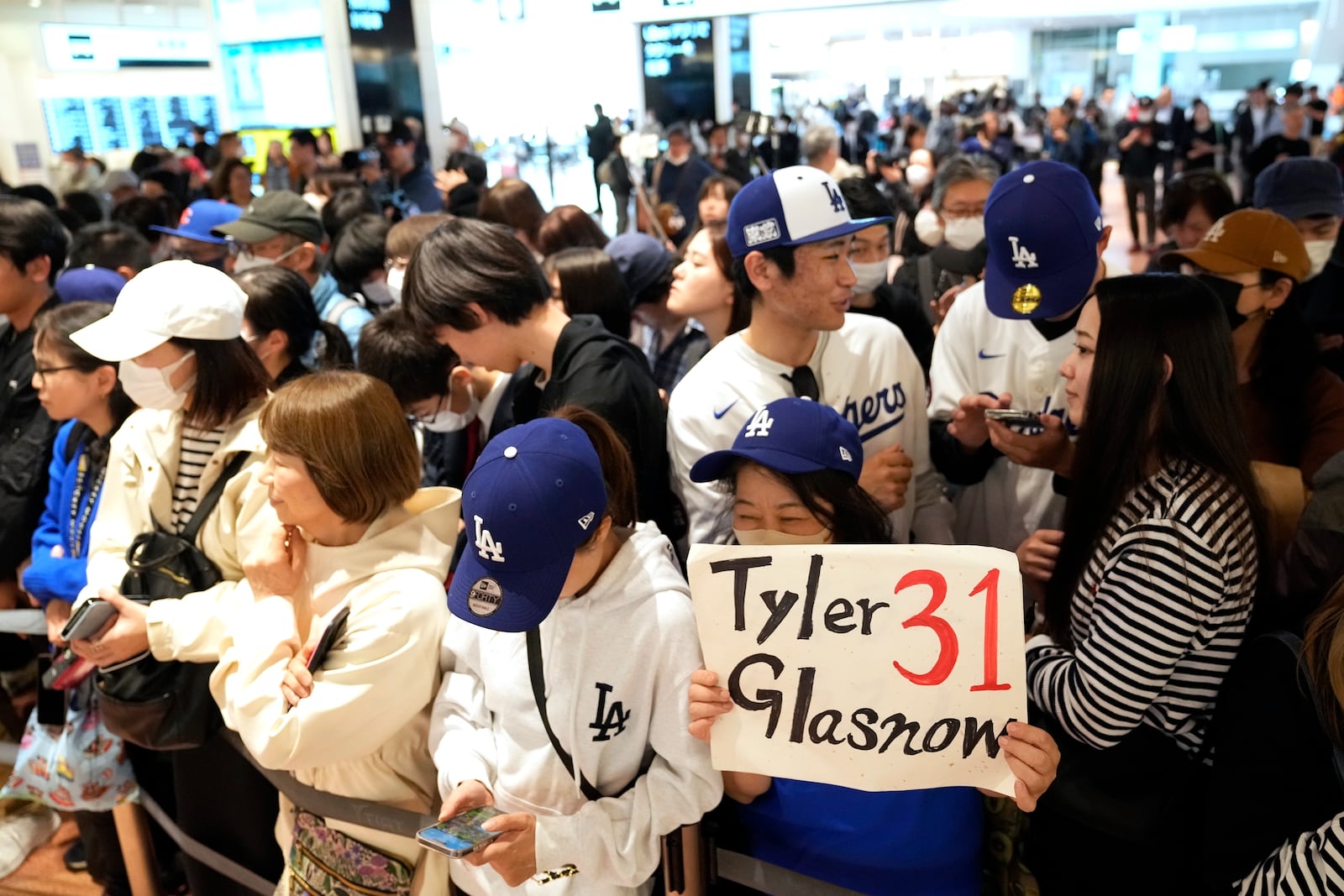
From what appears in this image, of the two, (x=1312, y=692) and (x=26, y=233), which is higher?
(x=26, y=233)

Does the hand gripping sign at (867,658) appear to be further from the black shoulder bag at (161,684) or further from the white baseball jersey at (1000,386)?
the black shoulder bag at (161,684)

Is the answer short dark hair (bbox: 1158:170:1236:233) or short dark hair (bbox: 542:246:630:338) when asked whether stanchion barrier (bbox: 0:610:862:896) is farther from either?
short dark hair (bbox: 1158:170:1236:233)

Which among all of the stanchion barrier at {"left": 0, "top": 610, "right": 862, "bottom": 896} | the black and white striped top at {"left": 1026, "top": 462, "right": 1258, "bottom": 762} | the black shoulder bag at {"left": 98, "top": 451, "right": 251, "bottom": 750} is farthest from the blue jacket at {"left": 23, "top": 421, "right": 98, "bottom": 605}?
the black and white striped top at {"left": 1026, "top": 462, "right": 1258, "bottom": 762}

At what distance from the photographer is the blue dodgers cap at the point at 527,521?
156 cm

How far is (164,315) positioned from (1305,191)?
392 centimetres

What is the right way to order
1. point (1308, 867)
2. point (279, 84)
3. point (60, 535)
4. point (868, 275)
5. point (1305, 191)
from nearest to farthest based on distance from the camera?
1. point (1308, 867)
2. point (60, 535)
3. point (868, 275)
4. point (1305, 191)
5. point (279, 84)

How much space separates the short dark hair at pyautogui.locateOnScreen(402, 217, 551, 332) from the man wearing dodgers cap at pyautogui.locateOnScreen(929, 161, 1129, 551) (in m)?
1.10

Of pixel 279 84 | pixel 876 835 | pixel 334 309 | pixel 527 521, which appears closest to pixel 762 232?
pixel 527 521

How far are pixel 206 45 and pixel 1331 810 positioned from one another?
14752 millimetres

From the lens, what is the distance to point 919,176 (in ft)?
23.5

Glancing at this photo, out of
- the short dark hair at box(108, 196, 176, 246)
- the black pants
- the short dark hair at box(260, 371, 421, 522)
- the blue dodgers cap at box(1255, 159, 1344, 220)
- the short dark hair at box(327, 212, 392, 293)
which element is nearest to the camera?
the short dark hair at box(260, 371, 421, 522)

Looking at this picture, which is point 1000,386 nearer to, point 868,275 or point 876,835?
point 868,275

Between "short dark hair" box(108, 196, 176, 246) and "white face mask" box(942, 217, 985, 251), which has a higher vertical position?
"short dark hair" box(108, 196, 176, 246)

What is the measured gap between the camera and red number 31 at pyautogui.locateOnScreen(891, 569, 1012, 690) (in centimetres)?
145
